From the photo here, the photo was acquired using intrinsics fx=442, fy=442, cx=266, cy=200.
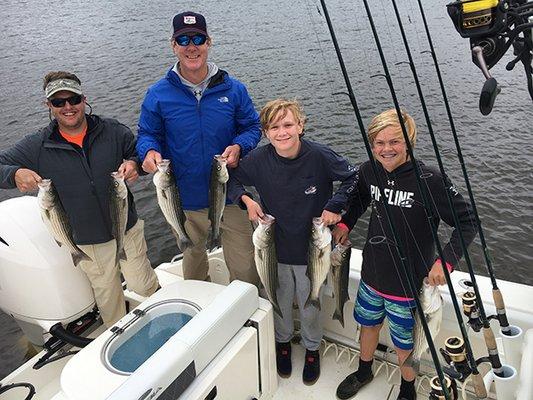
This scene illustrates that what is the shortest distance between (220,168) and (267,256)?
0.72m

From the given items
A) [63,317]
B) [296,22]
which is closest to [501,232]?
[63,317]

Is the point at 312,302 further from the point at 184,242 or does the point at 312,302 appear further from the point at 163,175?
the point at 163,175

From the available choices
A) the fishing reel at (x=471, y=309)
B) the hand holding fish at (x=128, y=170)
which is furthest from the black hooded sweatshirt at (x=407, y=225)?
the hand holding fish at (x=128, y=170)

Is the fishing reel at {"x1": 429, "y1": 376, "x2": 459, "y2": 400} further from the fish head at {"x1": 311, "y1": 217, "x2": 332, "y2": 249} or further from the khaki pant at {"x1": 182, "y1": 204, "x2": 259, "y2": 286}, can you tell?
the khaki pant at {"x1": 182, "y1": 204, "x2": 259, "y2": 286}

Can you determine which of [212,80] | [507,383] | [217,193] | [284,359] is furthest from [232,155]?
[507,383]

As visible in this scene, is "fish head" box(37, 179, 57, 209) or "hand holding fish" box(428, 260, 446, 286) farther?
"fish head" box(37, 179, 57, 209)

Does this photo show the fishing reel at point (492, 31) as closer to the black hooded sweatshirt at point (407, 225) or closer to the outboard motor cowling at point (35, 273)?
the black hooded sweatshirt at point (407, 225)

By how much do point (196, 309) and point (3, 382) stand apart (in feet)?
5.51

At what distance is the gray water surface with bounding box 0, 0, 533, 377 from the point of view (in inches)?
337

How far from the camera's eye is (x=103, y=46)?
56.6 ft

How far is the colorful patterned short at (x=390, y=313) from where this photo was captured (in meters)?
2.97

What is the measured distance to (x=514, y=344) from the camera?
2.40 m

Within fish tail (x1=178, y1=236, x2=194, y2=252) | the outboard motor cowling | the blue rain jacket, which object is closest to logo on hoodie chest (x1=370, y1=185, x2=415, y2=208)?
the blue rain jacket

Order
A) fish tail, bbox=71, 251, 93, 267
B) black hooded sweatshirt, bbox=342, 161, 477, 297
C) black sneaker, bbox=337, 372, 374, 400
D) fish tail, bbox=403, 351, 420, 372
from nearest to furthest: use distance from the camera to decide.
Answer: black hooded sweatshirt, bbox=342, 161, 477, 297, fish tail, bbox=403, 351, 420, 372, black sneaker, bbox=337, 372, 374, 400, fish tail, bbox=71, 251, 93, 267
